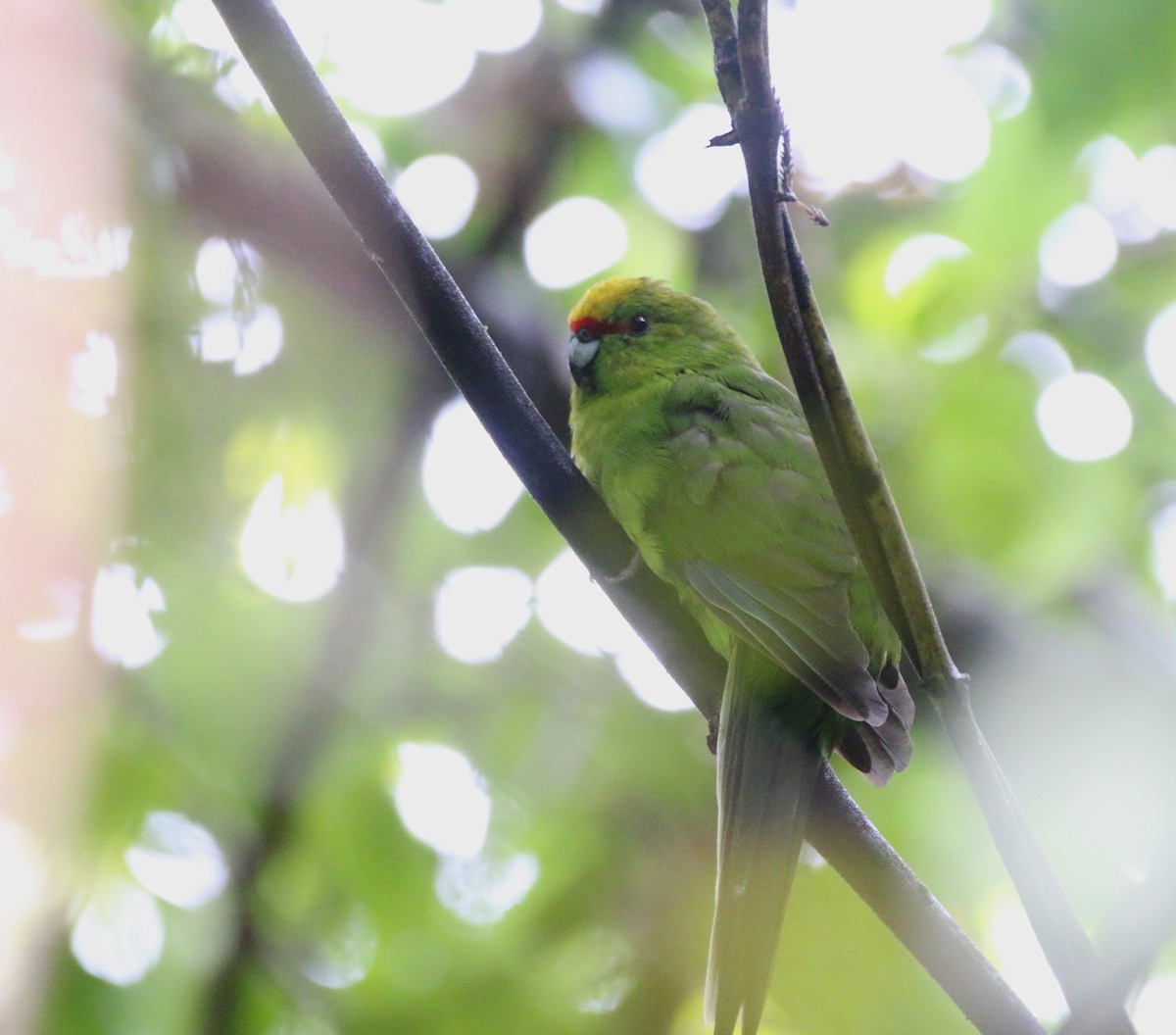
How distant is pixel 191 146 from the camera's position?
396cm

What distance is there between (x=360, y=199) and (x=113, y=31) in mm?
2276

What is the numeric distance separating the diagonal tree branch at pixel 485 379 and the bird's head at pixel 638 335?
4.85 feet

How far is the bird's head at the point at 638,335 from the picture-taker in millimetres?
3680

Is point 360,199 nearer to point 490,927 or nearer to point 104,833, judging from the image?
point 104,833

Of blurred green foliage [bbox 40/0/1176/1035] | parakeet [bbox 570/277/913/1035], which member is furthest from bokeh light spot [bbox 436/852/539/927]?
parakeet [bbox 570/277/913/1035]

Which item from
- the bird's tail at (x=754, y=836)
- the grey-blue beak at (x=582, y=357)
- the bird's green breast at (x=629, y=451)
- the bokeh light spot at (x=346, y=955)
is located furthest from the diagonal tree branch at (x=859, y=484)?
the bokeh light spot at (x=346, y=955)

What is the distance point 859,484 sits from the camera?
5.17ft

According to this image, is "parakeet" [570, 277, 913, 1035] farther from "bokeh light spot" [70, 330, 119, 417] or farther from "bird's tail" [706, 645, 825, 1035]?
"bokeh light spot" [70, 330, 119, 417]

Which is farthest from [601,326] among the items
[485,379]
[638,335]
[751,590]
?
[485,379]

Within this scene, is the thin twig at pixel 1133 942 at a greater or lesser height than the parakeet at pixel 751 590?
lesser

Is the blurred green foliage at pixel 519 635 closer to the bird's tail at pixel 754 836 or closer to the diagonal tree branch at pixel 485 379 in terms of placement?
the bird's tail at pixel 754 836

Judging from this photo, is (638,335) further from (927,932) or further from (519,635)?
(927,932)

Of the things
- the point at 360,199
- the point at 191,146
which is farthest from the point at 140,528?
the point at 360,199

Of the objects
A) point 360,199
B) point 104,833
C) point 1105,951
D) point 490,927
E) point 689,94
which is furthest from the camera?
point 689,94
